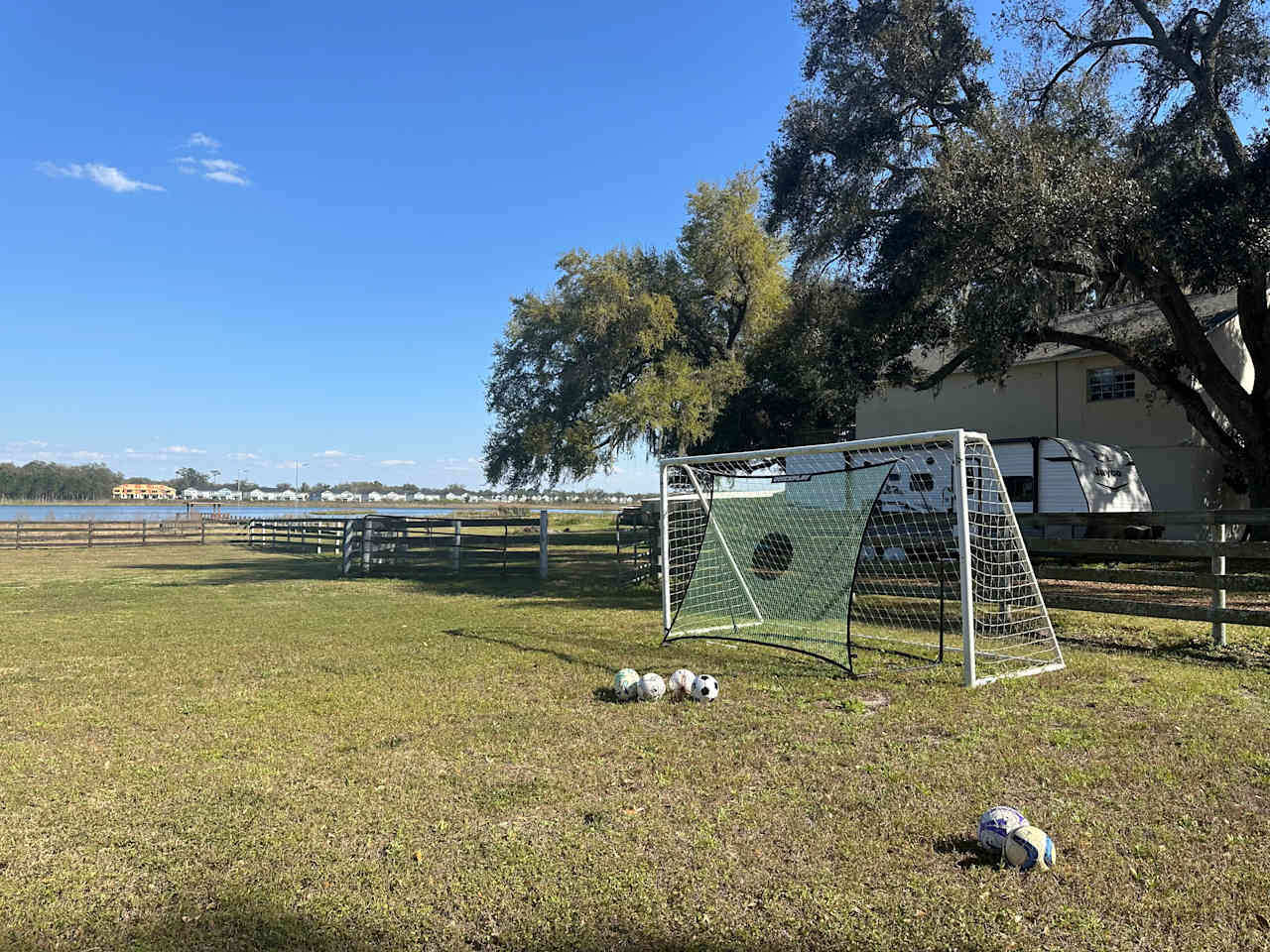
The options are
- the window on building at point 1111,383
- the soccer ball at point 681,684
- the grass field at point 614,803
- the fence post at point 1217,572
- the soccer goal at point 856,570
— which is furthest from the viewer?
the window on building at point 1111,383

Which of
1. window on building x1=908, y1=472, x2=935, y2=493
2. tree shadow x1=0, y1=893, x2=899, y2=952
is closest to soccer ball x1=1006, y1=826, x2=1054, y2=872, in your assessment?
tree shadow x1=0, y1=893, x2=899, y2=952

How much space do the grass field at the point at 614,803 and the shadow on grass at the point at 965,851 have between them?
0.07 ft

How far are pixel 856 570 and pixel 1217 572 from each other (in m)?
3.37

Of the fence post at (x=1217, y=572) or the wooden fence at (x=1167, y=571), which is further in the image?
the fence post at (x=1217, y=572)

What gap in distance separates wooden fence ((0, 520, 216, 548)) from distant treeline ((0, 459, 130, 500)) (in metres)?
84.4

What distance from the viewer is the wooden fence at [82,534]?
2936cm

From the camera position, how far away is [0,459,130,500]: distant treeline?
4075 inches

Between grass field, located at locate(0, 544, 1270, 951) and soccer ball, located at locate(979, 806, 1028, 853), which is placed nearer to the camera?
grass field, located at locate(0, 544, 1270, 951)

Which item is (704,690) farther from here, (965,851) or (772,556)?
(772,556)

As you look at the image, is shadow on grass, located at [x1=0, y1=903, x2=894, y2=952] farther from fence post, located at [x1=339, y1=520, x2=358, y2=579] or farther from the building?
the building

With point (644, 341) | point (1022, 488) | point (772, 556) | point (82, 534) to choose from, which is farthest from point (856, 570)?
point (82, 534)

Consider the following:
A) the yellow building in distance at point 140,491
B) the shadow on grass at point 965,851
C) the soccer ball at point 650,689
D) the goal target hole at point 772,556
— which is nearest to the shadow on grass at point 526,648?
the soccer ball at point 650,689

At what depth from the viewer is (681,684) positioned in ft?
19.7

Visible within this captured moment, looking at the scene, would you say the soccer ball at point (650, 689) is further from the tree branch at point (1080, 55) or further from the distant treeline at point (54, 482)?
the distant treeline at point (54, 482)
